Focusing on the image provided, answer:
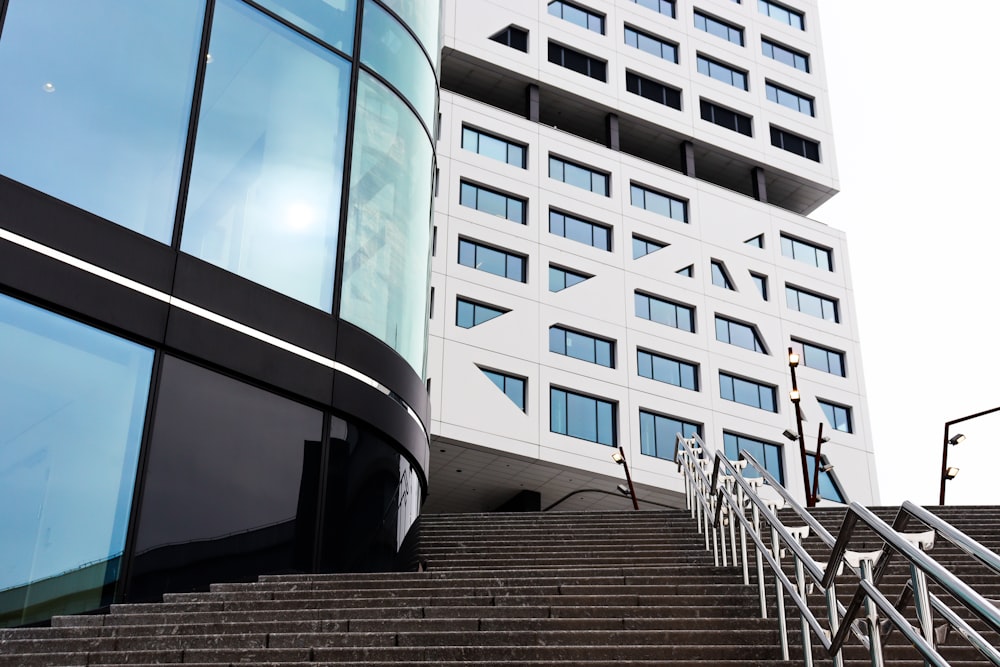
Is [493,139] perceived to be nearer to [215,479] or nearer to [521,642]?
[215,479]

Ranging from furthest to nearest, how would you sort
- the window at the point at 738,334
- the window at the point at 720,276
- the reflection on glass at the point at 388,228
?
the window at the point at 720,276 < the window at the point at 738,334 < the reflection on glass at the point at 388,228

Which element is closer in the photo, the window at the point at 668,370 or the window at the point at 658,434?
the window at the point at 658,434

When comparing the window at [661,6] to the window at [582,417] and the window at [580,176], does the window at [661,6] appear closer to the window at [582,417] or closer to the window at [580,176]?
the window at [580,176]

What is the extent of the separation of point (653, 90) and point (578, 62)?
359cm

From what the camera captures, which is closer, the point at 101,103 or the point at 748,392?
the point at 101,103

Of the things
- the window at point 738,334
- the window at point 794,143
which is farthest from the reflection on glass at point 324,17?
the window at point 794,143

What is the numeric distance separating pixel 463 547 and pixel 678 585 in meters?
4.15

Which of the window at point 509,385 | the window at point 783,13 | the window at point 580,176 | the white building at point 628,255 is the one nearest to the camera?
the window at point 509,385

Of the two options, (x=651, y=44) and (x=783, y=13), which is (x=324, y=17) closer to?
(x=651, y=44)

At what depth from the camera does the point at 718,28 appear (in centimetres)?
4347

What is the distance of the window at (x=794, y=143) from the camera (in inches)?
1706

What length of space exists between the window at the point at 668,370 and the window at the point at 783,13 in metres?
19.2

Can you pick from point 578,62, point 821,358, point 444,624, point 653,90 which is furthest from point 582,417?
point 444,624

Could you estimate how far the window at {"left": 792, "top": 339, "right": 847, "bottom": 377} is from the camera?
3900 centimetres
